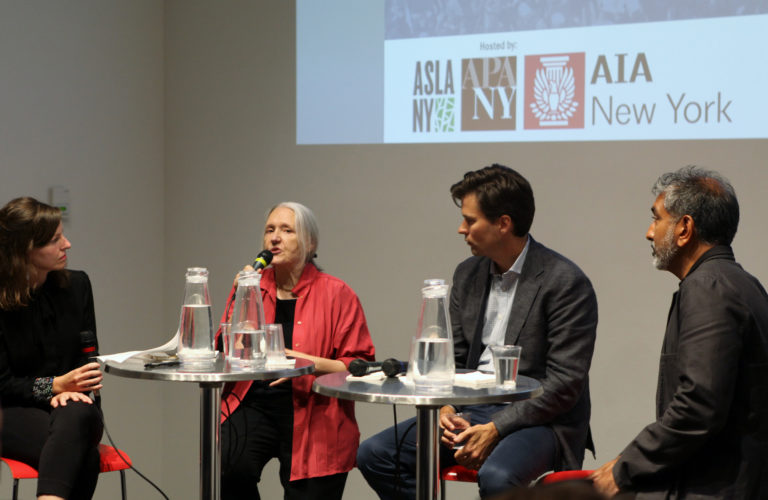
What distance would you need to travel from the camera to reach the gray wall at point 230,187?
3.72 metres

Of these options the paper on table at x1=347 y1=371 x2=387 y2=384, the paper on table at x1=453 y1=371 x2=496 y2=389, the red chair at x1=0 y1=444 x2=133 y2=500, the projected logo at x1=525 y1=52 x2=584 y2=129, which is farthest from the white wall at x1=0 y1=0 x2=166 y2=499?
the paper on table at x1=453 y1=371 x2=496 y2=389

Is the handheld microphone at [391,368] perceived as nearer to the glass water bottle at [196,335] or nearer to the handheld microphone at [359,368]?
the handheld microphone at [359,368]

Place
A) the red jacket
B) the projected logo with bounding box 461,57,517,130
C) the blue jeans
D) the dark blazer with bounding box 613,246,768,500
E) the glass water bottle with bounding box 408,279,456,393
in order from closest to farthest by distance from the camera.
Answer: the dark blazer with bounding box 613,246,768,500 < the glass water bottle with bounding box 408,279,456,393 < the blue jeans < the red jacket < the projected logo with bounding box 461,57,517,130

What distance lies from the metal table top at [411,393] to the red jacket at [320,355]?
71cm

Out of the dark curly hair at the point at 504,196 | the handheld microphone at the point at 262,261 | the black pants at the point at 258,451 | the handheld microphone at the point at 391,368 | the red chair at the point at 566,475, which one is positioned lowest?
the black pants at the point at 258,451

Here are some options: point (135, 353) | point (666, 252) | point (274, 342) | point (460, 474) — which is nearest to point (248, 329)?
point (274, 342)

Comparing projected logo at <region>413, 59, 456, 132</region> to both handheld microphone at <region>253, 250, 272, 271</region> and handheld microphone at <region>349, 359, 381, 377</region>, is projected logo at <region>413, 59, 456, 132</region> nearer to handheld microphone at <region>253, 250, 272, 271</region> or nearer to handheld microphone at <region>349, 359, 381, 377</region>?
handheld microphone at <region>253, 250, 272, 271</region>

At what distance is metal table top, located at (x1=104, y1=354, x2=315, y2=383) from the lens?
2.29 m

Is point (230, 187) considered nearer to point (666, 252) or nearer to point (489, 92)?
point (489, 92)

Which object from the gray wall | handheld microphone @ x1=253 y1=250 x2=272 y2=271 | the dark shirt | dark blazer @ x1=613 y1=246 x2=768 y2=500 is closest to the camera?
dark blazer @ x1=613 y1=246 x2=768 y2=500

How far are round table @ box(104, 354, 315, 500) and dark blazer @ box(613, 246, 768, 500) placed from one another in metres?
0.98

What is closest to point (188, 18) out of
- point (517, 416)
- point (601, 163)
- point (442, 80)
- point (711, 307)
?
point (442, 80)

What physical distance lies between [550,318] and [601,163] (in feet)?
4.11

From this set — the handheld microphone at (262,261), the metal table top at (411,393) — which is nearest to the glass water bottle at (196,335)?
the handheld microphone at (262,261)
